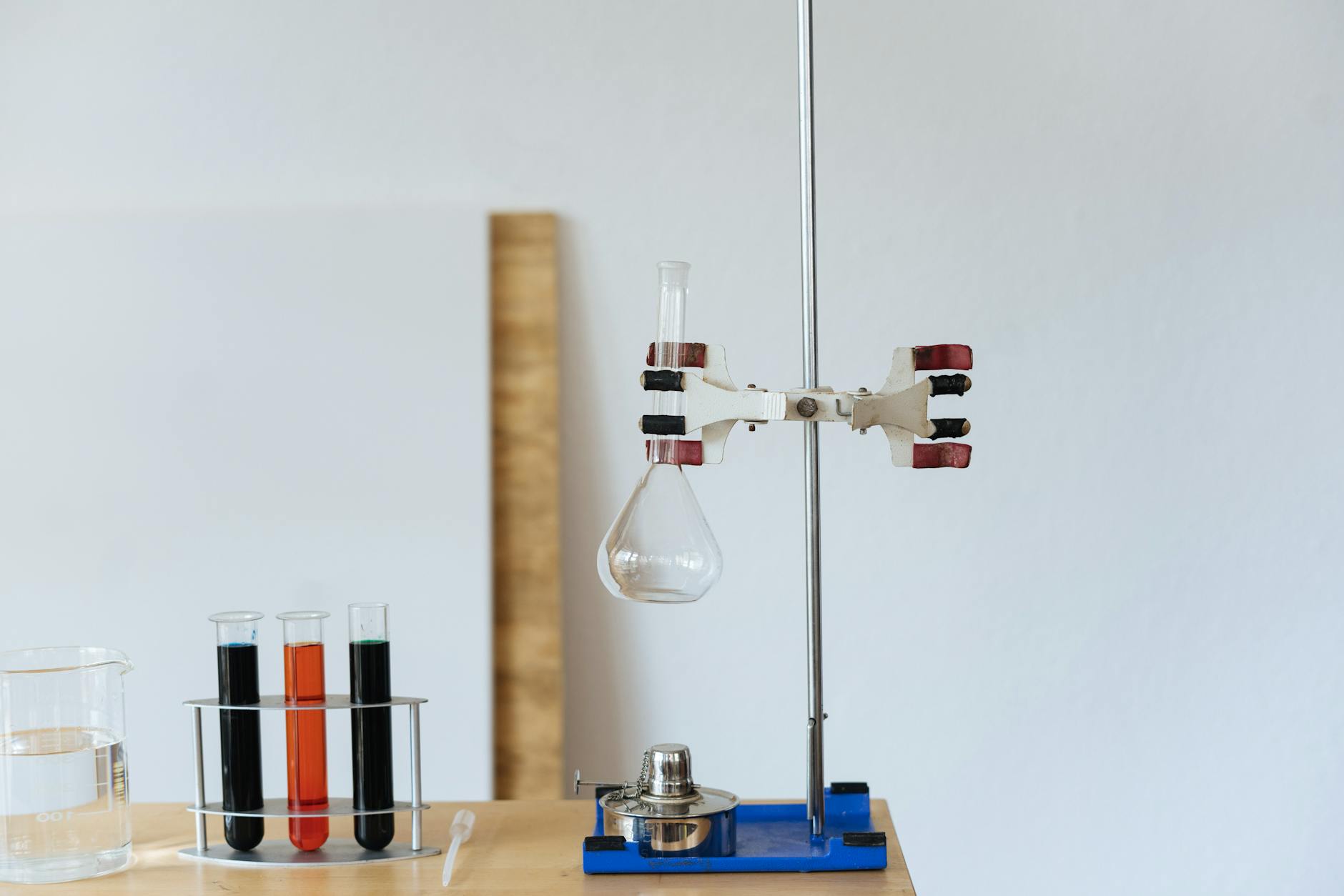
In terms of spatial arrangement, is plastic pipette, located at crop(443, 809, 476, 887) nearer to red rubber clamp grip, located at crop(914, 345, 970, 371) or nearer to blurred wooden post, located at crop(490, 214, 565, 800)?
red rubber clamp grip, located at crop(914, 345, 970, 371)

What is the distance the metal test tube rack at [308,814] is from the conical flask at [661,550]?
11.7 inches

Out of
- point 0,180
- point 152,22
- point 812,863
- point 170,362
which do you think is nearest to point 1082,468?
point 812,863

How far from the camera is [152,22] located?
2.59 metres

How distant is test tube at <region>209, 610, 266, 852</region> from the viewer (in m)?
1.44

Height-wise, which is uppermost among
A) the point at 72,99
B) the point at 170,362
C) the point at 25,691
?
the point at 72,99

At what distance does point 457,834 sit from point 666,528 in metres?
0.48

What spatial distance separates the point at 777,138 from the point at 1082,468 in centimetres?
92

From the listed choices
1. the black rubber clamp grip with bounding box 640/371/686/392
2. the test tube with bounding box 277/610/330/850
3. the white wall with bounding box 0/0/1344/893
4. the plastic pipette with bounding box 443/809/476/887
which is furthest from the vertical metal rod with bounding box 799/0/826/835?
the white wall with bounding box 0/0/1344/893

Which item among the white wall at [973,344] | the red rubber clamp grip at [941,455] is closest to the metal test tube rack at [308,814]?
the red rubber clamp grip at [941,455]

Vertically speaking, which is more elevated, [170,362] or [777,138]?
[777,138]

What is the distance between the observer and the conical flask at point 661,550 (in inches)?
52.3

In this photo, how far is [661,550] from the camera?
1.33 m

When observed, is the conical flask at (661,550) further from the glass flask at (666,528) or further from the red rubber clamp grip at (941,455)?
the red rubber clamp grip at (941,455)

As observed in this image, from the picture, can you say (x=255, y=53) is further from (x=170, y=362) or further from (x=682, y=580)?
(x=682, y=580)
